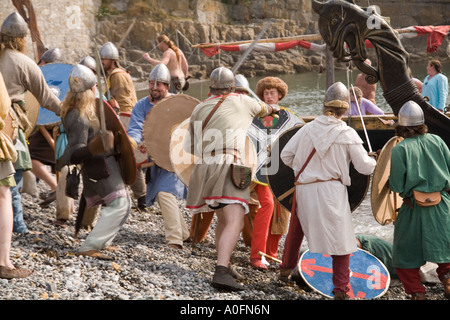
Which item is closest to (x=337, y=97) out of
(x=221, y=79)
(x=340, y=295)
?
(x=221, y=79)

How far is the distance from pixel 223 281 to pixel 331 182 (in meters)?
1.04

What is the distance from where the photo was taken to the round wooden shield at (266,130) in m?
6.51

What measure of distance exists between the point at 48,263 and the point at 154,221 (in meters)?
2.68

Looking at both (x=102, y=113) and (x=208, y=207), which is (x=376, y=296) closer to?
(x=208, y=207)

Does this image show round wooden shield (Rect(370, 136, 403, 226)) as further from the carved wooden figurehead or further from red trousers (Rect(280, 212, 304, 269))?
the carved wooden figurehead

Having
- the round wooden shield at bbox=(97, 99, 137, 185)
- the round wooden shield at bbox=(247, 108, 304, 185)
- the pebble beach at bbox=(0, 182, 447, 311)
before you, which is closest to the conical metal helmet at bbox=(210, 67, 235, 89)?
the round wooden shield at bbox=(97, 99, 137, 185)

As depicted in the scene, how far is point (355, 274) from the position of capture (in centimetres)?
574

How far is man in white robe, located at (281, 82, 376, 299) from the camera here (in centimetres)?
523

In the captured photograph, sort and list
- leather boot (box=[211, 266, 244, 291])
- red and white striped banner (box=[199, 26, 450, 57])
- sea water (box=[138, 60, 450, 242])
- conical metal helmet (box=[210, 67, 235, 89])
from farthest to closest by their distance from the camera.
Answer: red and white striped banner (box=[199, 26, 450, 57]) → sea water (box=[138, 60, 450, 242]) → conical metal helmet (box=[210, 67, 235, 89]) → leather boot (box=[211, 266, 244, 291])

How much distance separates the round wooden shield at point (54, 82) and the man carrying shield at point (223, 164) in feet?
7.68

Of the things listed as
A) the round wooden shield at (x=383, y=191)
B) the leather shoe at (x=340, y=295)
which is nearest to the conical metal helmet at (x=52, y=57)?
the round wooden shield at (x=383, y=191)

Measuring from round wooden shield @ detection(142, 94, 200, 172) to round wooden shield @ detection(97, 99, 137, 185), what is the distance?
875 mm

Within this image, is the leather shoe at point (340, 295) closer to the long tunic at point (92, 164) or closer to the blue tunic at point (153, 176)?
the long tunic at point (92, 164)

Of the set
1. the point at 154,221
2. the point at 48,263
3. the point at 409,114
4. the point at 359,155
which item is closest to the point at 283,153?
the point at 359,155
